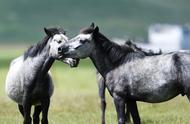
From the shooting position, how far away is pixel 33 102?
15273 mm

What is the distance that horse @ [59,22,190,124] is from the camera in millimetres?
13422

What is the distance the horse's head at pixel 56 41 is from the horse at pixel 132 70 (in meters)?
0.55

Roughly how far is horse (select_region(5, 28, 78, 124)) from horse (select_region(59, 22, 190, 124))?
91cm

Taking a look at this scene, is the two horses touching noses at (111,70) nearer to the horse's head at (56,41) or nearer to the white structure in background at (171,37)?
the horse's head at (56,41)

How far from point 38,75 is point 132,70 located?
2.33 meters

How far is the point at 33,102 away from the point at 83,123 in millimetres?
2805

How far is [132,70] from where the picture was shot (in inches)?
549

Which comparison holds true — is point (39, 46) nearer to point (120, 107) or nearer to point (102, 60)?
point (102, 60)

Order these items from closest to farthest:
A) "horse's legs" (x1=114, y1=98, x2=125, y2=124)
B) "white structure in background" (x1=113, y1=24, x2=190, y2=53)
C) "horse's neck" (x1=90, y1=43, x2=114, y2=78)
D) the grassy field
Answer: "horse's legs" (x1=114, y1=98, x2=125, y2=124) < "horse's neck" (x1=90, y1=43, x2=114, y2=78) < the grassy field < "white structure in background" (x1=113, y1=24, x2=190, y2=53)

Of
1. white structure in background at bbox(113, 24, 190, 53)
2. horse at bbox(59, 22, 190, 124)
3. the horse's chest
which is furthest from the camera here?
white structure in background at bbox(113, 24, 190, 53)

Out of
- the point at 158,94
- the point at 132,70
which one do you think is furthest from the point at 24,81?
the point at 158,94

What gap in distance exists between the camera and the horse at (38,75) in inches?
595

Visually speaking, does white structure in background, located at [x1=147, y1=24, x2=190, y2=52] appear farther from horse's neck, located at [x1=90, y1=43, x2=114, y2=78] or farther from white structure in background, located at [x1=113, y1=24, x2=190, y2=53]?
horse's neck, located at [x1=90, y1=43, x2=114, y2=78]

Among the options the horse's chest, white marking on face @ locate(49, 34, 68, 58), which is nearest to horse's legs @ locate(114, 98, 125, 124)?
white marking on face @ locate(49, 34, 68, 58)
